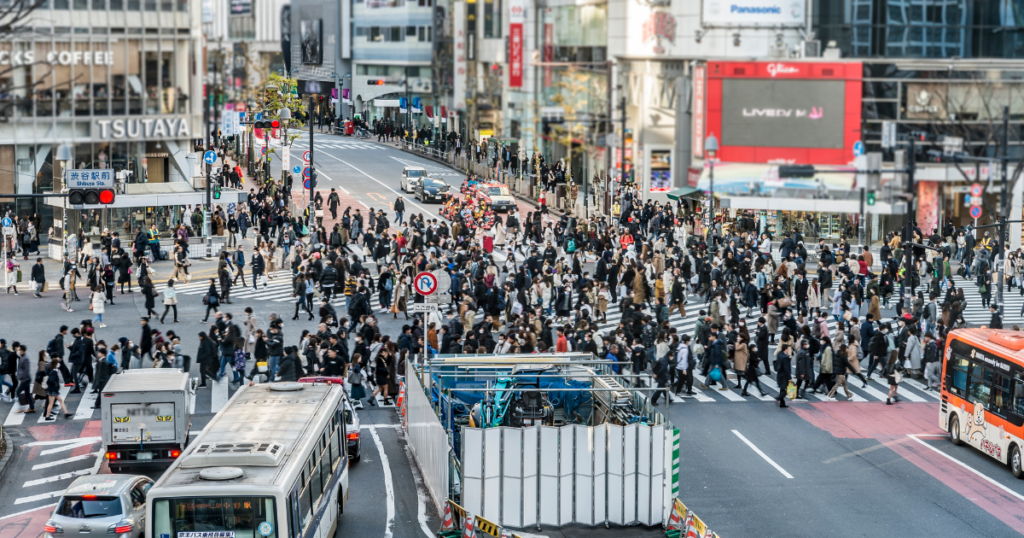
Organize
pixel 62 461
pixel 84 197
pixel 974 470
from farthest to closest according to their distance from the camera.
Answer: pixel 84 197 → pixel 62 461 → pixel 974 470

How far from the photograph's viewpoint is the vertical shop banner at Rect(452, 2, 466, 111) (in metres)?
45.0

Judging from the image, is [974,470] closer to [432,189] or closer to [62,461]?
[62,461]

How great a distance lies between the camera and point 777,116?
2494cm

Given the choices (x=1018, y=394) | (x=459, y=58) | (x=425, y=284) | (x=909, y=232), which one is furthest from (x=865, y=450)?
(x=459, y=58)

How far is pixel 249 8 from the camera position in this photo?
32.3m

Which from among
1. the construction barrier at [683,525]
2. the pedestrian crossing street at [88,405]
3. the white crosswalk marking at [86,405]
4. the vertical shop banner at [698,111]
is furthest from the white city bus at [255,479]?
the white crosswalk marking at [86,405]

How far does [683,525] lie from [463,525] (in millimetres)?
3187

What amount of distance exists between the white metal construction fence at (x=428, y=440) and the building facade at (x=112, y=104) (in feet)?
28.0

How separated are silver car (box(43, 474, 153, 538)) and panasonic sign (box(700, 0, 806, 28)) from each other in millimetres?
11698

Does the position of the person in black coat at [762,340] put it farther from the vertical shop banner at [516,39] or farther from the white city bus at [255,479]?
the white city bus at [255,479]

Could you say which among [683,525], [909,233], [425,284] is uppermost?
[909,233]

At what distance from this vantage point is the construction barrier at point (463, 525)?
1834 cm

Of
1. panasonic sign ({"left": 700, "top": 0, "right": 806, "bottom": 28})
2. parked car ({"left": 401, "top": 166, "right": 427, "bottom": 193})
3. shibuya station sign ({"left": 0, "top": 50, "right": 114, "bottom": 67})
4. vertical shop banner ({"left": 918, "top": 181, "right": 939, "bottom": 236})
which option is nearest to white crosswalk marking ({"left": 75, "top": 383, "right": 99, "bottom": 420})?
shibuya station sign ({"left": 0, "top": 50, "right": 114, "bottom": 67})

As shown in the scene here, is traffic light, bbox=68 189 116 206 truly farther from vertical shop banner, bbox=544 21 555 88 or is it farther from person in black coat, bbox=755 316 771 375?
person in black coat, bbox=755 316 771 375
